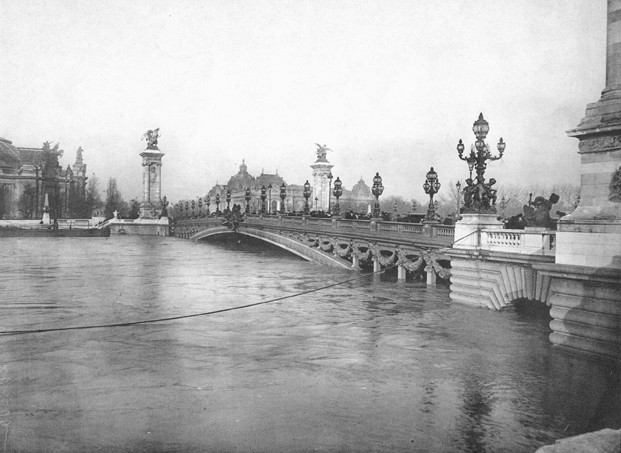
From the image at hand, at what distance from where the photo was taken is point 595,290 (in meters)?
13.4

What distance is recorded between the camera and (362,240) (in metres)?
33.6

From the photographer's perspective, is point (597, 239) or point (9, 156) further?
point (9, 156)

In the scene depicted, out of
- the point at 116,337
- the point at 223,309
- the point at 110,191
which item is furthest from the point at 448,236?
the point at 110,191

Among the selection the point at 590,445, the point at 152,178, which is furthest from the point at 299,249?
the point at 152,178

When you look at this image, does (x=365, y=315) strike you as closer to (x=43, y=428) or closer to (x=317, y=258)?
(x=43, y=428)

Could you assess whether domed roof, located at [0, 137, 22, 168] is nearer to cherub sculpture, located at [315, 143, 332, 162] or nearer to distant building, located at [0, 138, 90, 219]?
distant building, located at [0, 138, 90, 219]

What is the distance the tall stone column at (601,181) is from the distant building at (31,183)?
8772 centimetres

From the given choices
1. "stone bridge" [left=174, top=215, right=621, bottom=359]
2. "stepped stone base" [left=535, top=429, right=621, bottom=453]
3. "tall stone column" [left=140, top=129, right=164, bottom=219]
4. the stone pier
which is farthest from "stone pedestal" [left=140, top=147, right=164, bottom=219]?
"stepped stone base" [left=535, top=429, right=621, bottom=453]

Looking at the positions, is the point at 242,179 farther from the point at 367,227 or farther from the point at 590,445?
the point at 590,445

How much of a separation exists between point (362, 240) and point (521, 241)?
16284mm

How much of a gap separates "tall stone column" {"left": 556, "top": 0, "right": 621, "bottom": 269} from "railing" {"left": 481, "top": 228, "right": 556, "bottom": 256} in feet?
6.69

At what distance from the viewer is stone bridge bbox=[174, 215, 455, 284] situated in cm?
2597

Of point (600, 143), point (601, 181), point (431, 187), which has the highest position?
point (600, 143)

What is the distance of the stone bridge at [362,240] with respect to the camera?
85.2ft
